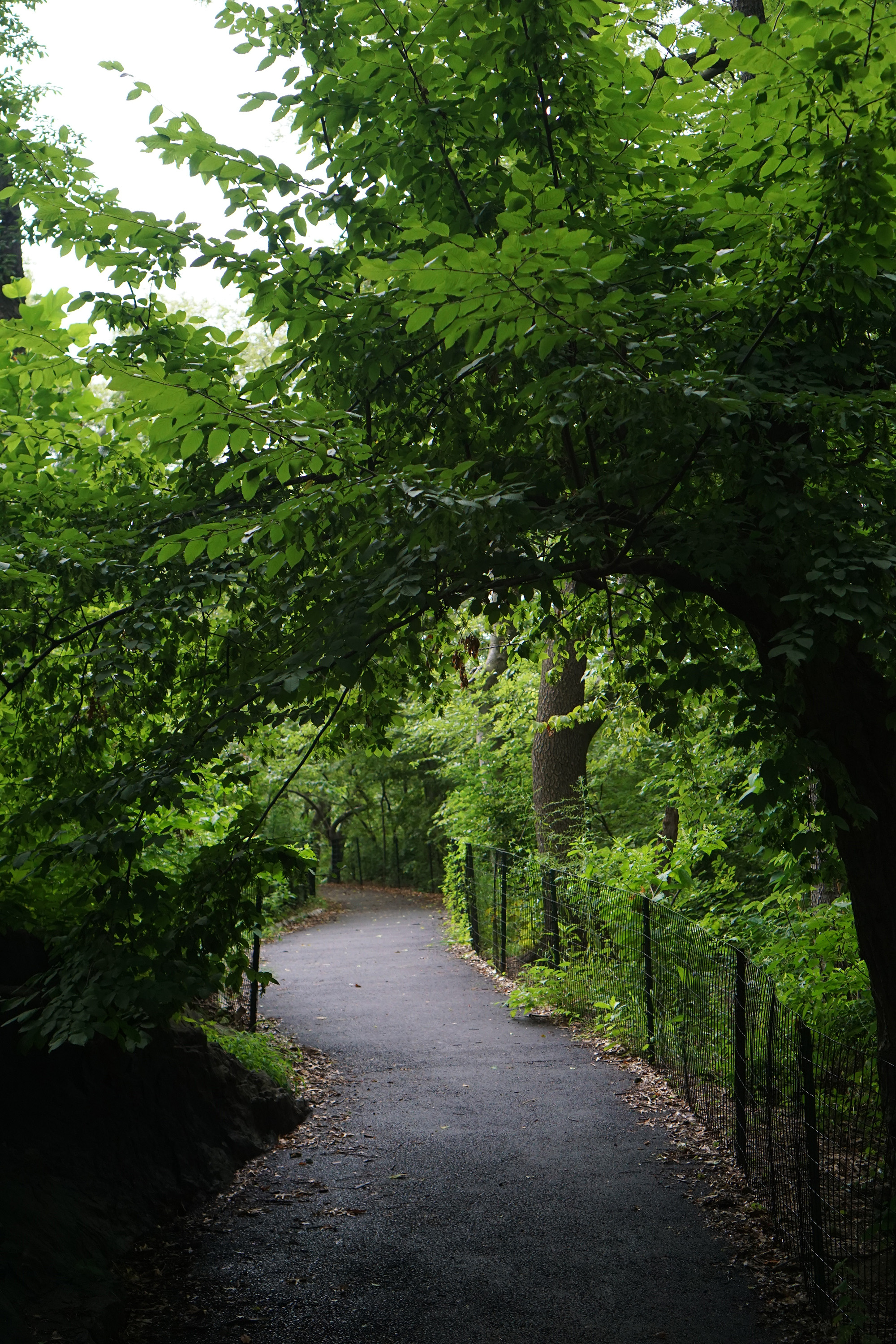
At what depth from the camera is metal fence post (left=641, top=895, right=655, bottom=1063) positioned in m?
9.09

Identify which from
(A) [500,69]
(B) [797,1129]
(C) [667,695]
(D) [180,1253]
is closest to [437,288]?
(A) [500,69]

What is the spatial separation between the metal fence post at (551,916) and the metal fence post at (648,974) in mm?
2711

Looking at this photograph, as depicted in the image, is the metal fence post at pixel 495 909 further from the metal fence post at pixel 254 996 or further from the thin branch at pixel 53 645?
the thin branch at pixel 53 645

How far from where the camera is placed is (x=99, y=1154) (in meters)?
5.71

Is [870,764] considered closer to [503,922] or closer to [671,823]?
[503,922]

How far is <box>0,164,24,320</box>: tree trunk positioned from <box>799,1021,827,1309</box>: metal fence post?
9.19m

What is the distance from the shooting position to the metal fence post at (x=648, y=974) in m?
9.09

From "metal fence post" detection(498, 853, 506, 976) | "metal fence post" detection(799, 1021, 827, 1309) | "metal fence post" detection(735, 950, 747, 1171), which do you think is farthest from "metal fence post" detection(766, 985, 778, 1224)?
"metal fence post" detection(498, 853, 506, 976)

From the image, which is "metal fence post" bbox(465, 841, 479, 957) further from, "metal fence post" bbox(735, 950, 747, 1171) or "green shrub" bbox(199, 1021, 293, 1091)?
"metal fence post" bbox(735, 950, 747, 1171)

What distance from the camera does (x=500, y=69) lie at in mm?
4098

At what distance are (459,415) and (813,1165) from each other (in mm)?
4031

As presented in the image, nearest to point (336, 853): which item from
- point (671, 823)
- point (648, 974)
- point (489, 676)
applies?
point (489, 676)

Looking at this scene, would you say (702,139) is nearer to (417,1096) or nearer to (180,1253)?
(180,1253)

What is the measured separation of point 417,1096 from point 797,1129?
4.17 meters
